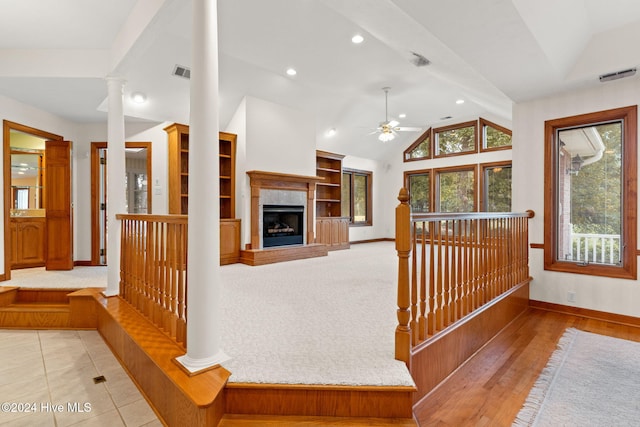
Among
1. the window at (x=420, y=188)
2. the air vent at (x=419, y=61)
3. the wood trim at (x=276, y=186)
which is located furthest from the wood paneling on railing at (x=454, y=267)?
the window at (x=420, y=188)

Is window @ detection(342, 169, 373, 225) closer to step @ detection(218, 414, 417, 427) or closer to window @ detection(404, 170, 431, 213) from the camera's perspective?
window @ detection(404, 170, 431, 213)

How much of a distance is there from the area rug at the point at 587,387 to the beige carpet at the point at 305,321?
37.1 inches

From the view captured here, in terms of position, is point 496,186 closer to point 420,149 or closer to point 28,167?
point 420,149

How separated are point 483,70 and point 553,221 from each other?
81.0 inches

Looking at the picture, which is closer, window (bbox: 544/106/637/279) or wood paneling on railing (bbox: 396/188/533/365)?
wood paneling on railing (bbox: 396/188/533/365)

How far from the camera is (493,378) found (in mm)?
2291

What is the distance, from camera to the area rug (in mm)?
1850

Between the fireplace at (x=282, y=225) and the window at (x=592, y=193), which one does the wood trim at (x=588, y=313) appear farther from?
the fireplace at (x=282, y=225)

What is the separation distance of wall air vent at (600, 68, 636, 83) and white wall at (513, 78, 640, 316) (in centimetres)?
21

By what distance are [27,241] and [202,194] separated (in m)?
5.03

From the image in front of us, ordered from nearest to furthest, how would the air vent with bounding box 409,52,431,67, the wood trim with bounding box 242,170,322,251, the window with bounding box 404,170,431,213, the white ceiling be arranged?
1. the white ceiling
2. the air vent with bounding box 409,52,431,67
3. the wood trim with bounding box 242,170,322,251
4. the window with bounding box 404,170,431,213

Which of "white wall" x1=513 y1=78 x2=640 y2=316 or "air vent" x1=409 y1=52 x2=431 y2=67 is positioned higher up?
"air vent" x1=409 y1=52 x2=431 y2=67

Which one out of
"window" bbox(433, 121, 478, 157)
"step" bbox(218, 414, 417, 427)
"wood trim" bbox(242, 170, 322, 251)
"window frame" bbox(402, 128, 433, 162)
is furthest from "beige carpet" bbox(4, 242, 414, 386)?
"window frame" bbox(402, 128, 433, 162)

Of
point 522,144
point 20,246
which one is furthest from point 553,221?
point 20,246
